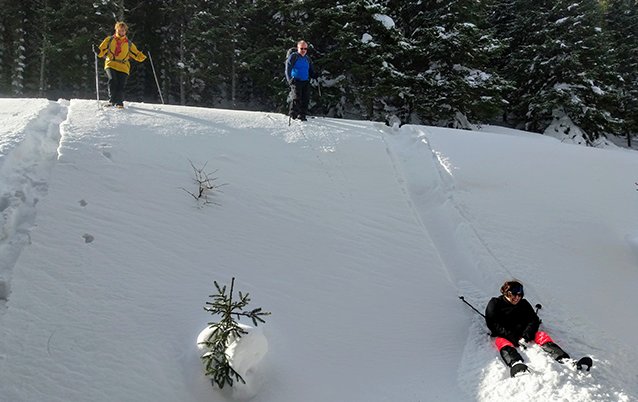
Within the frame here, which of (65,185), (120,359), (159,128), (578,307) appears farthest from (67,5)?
(578,307)

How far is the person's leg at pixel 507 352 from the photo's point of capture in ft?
15.1

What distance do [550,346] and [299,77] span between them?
771 cm

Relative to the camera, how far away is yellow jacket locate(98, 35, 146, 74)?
9648 millimetres

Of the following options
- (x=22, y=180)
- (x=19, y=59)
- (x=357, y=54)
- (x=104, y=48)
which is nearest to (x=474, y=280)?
(x=22, y=180)

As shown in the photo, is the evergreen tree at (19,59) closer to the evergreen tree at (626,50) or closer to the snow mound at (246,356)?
the snow mound at (246,356)

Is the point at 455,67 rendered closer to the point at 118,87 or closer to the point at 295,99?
the point at 295,99

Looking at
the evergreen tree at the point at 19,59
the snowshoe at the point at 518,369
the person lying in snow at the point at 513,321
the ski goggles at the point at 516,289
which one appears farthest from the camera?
the evergreen tree at the point at 19,59

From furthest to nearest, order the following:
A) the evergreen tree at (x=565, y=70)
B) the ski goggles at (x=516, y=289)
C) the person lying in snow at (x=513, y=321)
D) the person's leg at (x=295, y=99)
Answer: the evergreen tree at (x=565, y=70) < the person's leg at (x=295, y=99) < the ski goggles at (x=516, y=289) < the person lying in snow at (x=513, y=321)

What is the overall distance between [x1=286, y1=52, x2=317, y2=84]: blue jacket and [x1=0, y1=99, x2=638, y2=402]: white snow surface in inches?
51.2

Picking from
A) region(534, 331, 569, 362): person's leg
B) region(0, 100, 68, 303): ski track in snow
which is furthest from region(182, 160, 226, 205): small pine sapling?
region(534, 331, 569, 362): person's leg

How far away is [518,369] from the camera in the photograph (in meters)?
4.45

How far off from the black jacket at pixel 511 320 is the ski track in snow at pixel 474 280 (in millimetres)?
197

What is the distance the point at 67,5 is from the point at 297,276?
23092 millimetres

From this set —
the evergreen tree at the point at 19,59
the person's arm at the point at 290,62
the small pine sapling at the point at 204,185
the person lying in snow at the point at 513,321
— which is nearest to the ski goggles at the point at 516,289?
the person lying in snow at the point at 513,321
